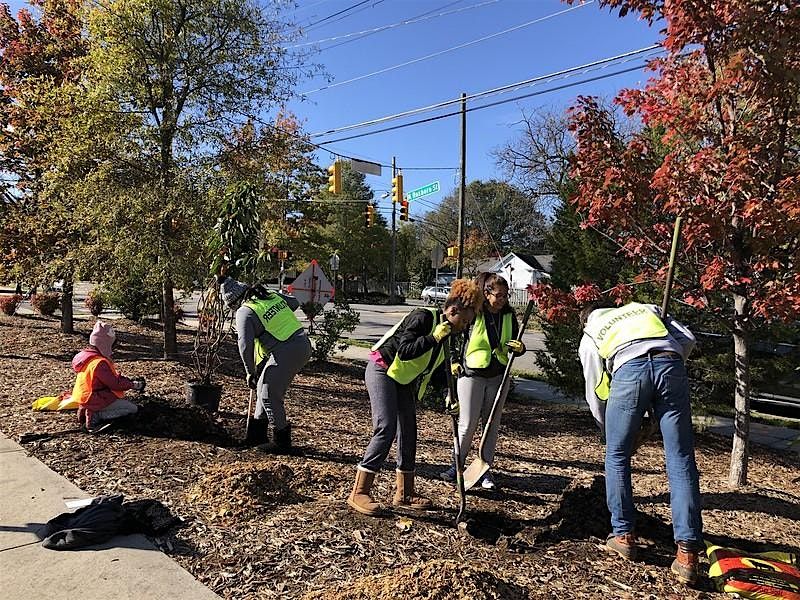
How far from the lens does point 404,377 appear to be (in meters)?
3.93

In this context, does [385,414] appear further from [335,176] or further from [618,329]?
[335,176]

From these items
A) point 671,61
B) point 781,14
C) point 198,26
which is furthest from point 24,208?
point 781,14

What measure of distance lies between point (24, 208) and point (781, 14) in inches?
447

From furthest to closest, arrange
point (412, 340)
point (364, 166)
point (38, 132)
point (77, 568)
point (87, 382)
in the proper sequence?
point (364, 166)
point (38, 132)
point (87, 382)
point (412, 340)
point (77, 568)

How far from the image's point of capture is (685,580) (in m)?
3.07

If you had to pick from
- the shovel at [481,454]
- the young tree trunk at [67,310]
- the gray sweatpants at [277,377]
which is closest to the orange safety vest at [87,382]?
the gray sweatpants at [277,377]

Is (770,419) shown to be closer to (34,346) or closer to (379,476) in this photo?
(379,476)

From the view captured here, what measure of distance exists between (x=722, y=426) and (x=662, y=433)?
5.86m

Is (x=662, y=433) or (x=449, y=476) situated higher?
(x=662, y=433)

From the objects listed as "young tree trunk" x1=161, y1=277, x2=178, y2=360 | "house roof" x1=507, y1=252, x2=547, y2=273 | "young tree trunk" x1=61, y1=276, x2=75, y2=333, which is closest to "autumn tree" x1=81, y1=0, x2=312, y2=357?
"young tree trunk" x1=161, y1=277, x2=178, y2=360

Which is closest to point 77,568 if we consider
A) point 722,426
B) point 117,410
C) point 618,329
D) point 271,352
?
point 271,352

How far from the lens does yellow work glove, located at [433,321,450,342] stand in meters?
3.72

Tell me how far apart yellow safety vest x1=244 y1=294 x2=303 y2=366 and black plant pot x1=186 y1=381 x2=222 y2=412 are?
1455 millimetres

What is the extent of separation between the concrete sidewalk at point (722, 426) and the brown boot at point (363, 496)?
4.18 meters
